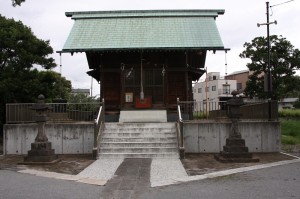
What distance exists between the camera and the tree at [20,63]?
62.7 feet

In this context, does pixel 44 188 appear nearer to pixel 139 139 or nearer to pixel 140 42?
pixel 139 139

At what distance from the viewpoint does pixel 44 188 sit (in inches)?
327

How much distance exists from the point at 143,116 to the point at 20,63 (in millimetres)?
7938

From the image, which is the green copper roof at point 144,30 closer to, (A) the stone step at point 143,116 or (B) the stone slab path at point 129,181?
(A) the stone step at point 143,116

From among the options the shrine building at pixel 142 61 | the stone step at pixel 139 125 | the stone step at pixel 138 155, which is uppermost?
the shrine building at pixel 142 61

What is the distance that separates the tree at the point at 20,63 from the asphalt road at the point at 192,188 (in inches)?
406

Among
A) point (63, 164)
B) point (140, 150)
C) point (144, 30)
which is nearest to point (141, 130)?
point (140, 150)

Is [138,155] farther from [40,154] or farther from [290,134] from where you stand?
[290,134]

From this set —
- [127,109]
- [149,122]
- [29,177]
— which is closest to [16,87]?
[127,109]

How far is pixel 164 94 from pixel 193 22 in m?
4.79

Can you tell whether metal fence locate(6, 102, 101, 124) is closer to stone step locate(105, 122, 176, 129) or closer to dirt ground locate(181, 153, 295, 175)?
stone step locate(105, 122, 176, 129)

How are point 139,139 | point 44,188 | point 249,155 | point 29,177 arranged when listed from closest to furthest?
point 44,188
point 29,177
point 249,155
point 139,139

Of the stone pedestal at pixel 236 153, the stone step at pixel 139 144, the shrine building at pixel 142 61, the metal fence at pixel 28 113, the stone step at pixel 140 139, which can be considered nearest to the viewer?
the stone pedestal at pixel 236 153

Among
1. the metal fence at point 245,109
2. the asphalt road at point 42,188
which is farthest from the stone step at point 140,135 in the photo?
the asphalt road at point 42,188
